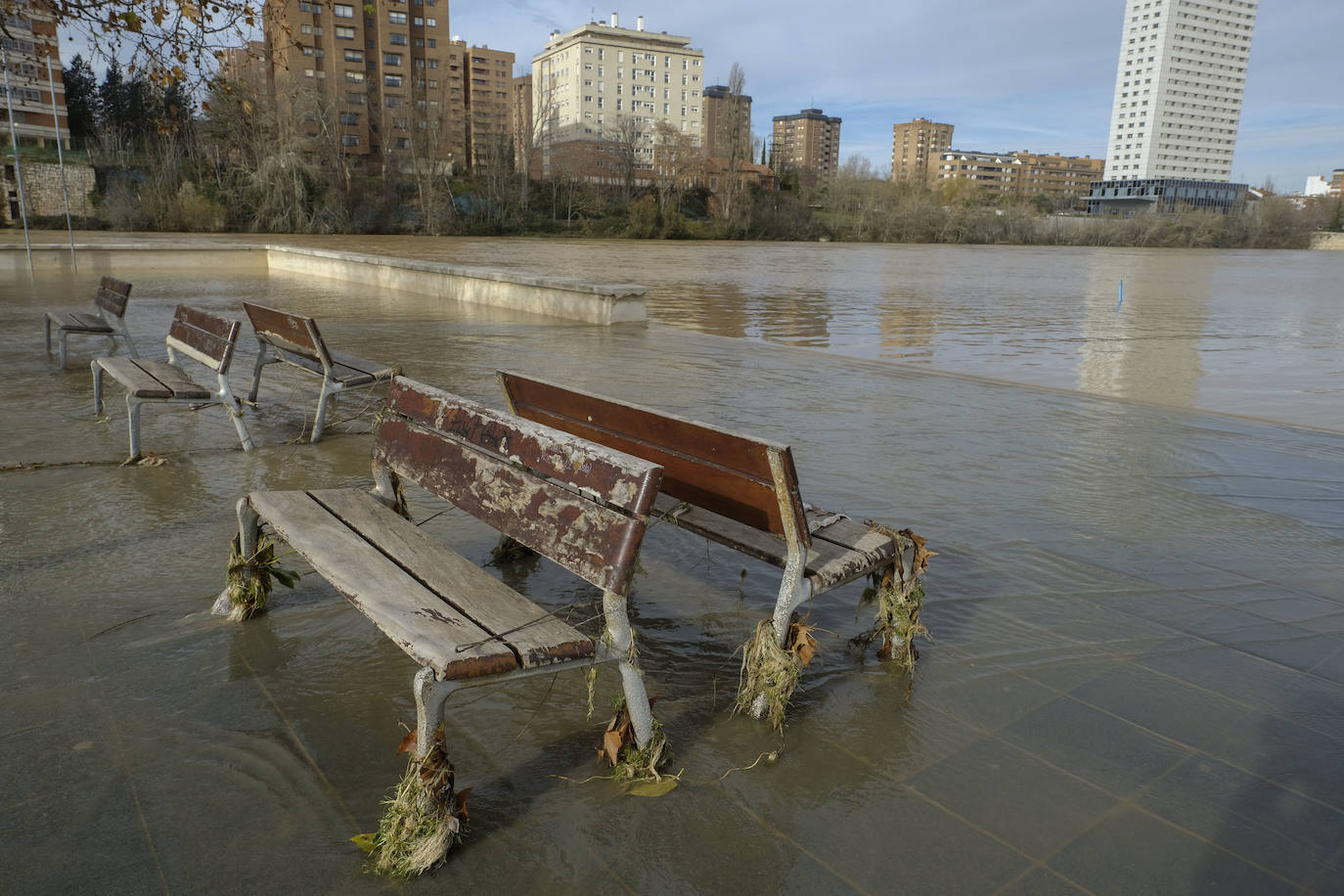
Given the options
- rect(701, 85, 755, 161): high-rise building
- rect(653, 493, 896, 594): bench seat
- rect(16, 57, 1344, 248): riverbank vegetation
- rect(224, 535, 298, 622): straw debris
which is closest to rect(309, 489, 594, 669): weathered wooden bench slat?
rect(224, 535, 298, 622): straw debris

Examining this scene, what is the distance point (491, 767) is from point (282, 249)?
Result: 23.1 meters

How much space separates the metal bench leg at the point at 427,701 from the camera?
2.06 meters

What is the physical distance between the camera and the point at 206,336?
226 inches

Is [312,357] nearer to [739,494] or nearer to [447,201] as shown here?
[739,494]

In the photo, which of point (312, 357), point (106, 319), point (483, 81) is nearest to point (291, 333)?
point (312, 357)

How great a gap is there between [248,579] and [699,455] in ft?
5.61

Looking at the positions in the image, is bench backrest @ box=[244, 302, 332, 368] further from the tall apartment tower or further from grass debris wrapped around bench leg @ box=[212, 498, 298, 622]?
the tall apartment tower

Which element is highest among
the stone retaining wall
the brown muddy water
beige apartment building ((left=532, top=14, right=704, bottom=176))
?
beige apartment building ((left=532, top=14, right=704, bottom=176))

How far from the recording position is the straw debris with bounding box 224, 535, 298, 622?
10.8 feet

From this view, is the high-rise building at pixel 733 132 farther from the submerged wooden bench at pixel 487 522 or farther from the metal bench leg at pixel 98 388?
the submerged wooden bench at pixel 487 522

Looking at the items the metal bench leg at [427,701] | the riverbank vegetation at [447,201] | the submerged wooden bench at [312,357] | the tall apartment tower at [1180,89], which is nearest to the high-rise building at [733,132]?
the riverbank vegetation at [447,201]

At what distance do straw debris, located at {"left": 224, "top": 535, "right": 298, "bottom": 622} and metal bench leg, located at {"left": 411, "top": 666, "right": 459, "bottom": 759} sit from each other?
1529 millimetres

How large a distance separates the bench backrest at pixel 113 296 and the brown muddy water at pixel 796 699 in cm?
106

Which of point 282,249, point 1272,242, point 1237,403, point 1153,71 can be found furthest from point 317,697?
point 1153,71
